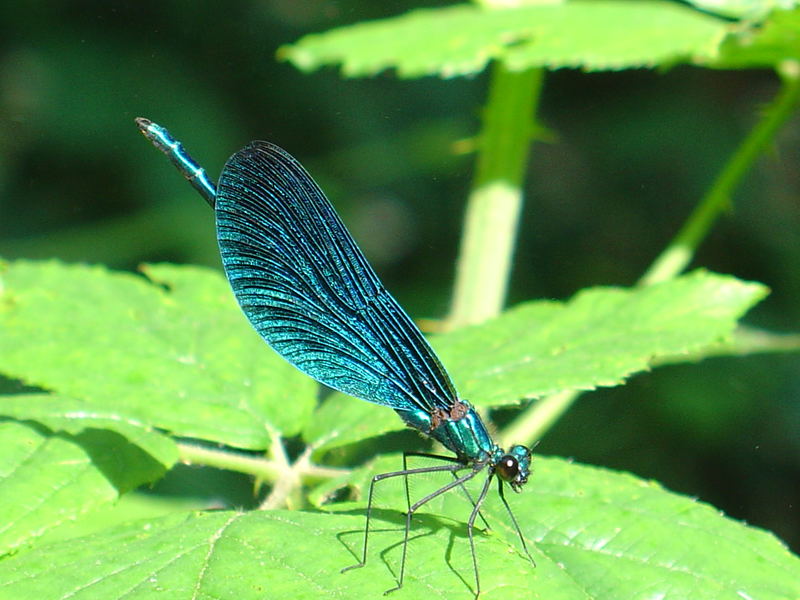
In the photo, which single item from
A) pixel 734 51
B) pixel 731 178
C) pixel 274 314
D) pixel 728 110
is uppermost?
pixel 728 110

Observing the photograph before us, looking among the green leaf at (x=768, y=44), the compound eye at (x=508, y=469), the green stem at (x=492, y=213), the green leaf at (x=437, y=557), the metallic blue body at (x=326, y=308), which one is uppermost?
the green leaf at (x=768, y=44)

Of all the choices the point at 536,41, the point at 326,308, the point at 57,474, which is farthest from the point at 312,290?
the point at 536,41

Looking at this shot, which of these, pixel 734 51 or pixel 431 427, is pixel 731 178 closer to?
pixel 734 51

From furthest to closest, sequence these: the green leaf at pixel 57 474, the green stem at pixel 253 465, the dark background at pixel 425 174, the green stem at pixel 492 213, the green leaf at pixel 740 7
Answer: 1. the dark background at pixel 425 174
2. the green stem at pixel 492 213
3. the green leaf at pixel 740 7
4. the green stem at pixel 253 465
5. the green leaf at pixel 57 474

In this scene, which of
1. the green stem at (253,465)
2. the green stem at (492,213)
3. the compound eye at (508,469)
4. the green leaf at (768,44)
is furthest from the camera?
the green stem at (492,213)

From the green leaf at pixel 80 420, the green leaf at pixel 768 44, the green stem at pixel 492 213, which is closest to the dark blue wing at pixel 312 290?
the green leaf at pixel 80 420

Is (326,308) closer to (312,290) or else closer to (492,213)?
(312,290)

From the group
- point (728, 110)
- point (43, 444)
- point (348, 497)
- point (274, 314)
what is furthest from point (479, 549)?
point (728, 110)

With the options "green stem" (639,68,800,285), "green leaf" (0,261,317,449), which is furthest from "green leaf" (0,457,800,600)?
"green stem" (639,68,800,285)

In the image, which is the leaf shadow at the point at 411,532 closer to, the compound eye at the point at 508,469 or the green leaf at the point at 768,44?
the compound eye at the point at 508,469
